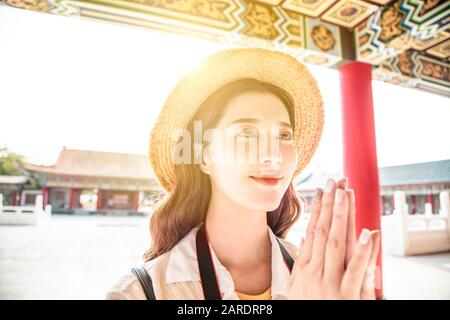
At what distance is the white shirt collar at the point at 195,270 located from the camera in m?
0.61

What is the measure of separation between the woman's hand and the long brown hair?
1.02 feet

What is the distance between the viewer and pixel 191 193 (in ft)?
2.47

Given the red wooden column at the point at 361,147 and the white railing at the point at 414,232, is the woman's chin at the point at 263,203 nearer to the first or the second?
the red wooden column at the point at 361,147

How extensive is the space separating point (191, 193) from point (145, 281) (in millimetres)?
243

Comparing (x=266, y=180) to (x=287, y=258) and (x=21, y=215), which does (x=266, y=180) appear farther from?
(x=21, y=215)

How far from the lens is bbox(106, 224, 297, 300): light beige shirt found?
23.1 inches

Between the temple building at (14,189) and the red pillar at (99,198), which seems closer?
the temple building at (14,189)

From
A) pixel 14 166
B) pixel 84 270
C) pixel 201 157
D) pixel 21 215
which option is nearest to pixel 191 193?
pixel 201 157

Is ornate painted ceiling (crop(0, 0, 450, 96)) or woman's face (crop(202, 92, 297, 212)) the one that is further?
ornate painted ceiling (crop(0, 0, 450, 96))

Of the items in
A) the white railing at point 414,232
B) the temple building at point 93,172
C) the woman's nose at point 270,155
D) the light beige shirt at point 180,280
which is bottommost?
the white railing at point 414,232

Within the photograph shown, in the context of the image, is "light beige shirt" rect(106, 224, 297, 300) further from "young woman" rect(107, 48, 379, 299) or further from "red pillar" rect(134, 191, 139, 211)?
"red pillar" rect(134, 191, 139, 211)

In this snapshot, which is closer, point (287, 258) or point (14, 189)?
point (287, 258)

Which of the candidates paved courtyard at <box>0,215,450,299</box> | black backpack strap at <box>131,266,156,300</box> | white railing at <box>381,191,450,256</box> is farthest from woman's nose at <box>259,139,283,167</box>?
white railing at <box>381,191,450,256</box>

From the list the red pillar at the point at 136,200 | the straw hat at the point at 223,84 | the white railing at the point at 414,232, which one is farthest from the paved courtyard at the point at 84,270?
the red pillar at the point at 136,200
